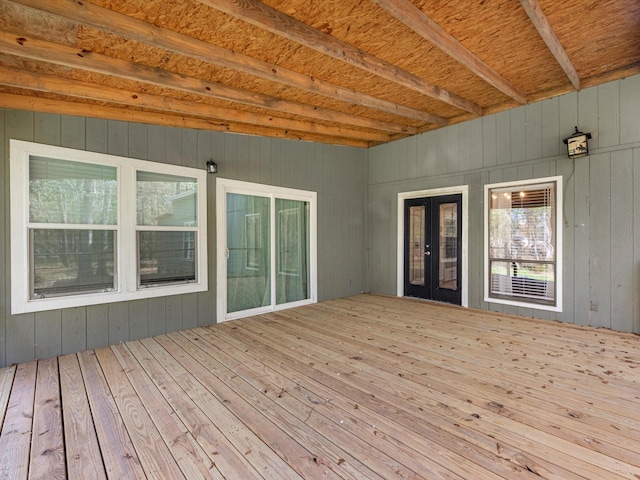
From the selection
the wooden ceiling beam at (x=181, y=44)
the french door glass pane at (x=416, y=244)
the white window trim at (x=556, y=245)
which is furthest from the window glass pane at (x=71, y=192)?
the white window trim at (x=556, y=245)

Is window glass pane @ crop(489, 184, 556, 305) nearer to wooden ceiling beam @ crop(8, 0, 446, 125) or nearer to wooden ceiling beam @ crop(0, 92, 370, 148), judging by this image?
wooden ceiling beam @ crop(8, 0, 446, 125)

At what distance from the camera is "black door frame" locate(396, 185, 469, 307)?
5395 mm

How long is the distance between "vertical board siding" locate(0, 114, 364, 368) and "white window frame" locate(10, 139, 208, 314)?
0.22 feet

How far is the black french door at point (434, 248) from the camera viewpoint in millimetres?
5582

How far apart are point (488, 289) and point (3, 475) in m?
5.73

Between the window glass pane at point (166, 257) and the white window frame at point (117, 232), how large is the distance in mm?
80

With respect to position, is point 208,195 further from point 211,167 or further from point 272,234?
point 272,234

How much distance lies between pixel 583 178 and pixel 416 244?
2706 millimetres

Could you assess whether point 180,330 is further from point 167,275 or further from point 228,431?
point 228,431

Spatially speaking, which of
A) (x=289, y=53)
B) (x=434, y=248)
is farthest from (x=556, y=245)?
(x=289, y=53)

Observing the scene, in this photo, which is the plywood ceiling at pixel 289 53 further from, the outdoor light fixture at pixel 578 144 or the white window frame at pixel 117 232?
the outdoor light fixture at pixel 578 144

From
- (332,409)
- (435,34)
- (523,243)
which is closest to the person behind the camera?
(332,409)

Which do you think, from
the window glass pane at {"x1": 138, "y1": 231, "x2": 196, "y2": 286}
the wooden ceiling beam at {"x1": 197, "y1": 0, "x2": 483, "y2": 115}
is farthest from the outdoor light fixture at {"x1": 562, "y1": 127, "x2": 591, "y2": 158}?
the window glass pane at {"x1": 138, "y1": 231, "x2": 196, "y2": 286}

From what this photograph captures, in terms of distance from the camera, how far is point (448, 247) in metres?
5.68
